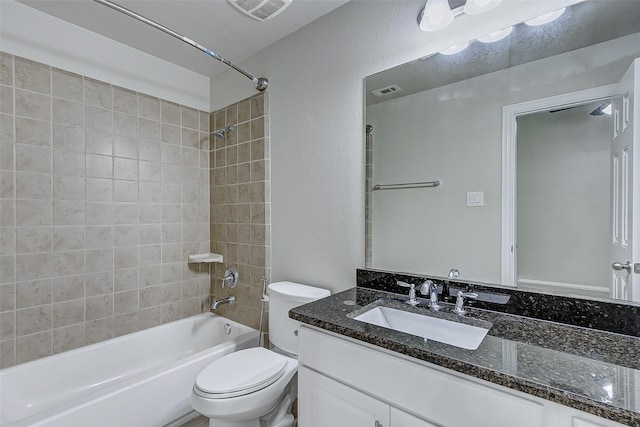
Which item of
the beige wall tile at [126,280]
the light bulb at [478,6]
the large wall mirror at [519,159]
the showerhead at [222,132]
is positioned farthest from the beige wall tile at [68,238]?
the light bulb at [478,6]

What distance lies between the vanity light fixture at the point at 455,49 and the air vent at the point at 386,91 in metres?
0.25

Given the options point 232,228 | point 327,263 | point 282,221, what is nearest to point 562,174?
point 327,263

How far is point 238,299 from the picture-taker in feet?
7.50

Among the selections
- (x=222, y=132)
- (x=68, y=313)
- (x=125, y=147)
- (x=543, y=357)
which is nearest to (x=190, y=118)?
(x=222, y=132)

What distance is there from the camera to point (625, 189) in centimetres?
95

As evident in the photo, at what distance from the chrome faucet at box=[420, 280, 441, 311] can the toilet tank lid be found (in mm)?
559

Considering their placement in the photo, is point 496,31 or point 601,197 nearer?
point 601,197

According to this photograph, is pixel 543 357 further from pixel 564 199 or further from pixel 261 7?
pixel 261 7

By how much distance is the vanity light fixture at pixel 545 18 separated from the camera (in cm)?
108

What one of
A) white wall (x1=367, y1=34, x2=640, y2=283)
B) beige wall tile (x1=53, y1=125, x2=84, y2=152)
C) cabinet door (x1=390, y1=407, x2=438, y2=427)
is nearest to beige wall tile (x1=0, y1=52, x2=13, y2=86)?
beige wall tile (x1=53, y1=125, x2=84, y2=152)

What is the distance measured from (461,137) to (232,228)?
1.73 m

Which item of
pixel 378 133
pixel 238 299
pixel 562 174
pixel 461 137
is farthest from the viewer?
pixel 238 299

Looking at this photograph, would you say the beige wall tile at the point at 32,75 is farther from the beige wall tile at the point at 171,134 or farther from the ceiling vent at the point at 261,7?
the ceiling vent at the point at 261,7

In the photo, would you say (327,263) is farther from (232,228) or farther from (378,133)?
(232,228)
